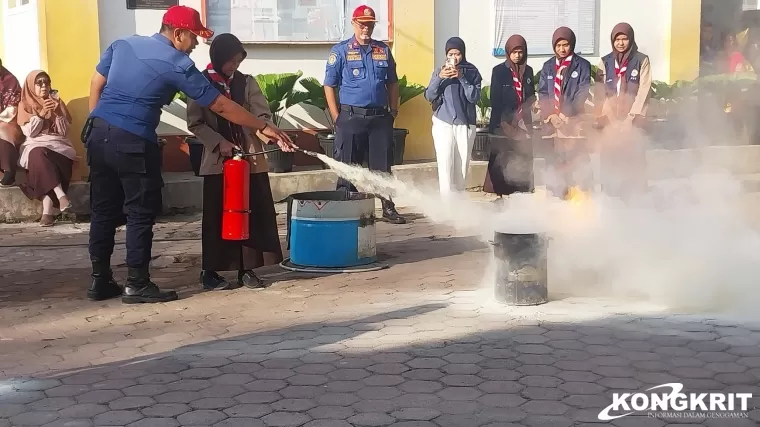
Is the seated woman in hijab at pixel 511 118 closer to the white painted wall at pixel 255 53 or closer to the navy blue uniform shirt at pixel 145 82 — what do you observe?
the white painted wall at pixel 255 53

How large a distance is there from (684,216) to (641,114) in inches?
67.0

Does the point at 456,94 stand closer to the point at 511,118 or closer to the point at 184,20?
the point at 511,118

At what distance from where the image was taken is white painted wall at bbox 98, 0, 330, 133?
11055 mm

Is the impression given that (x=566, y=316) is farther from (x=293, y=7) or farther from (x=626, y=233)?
(x=293, y=7)

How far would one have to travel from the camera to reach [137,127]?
6297 mm

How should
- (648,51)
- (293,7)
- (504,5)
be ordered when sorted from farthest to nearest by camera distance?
(648,51)
(504,5)
(293,7)

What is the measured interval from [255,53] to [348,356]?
288 inches

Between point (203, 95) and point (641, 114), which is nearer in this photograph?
Answer: point (203, 95)

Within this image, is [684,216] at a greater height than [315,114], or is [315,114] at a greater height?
[315,114]

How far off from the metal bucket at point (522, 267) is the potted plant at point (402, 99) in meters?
5.30

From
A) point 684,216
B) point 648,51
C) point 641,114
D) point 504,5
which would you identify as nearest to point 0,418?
point 684,216

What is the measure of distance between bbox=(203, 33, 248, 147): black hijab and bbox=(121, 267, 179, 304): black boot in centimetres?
122

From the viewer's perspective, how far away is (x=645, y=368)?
4.83 m

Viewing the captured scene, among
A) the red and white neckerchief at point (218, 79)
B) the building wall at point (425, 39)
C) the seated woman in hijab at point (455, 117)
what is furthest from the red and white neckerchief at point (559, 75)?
the red and white neckerchief at point (218, 79)
